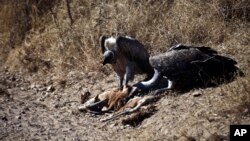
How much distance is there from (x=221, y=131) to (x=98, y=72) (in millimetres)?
4009

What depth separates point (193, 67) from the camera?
6.56 m

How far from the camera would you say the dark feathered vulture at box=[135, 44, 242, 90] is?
653cm

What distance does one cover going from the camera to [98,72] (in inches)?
354

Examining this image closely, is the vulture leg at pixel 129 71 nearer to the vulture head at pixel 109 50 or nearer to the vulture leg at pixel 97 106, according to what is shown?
the vulture head at pixel 109 50

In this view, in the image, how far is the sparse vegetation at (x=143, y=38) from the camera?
5879mm

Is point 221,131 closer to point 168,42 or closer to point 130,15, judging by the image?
point 168,42

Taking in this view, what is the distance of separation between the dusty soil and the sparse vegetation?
2cm

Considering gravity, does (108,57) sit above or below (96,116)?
above

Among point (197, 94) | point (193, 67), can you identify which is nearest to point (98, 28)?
point (193, 67)

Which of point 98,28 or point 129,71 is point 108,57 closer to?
point 129,71

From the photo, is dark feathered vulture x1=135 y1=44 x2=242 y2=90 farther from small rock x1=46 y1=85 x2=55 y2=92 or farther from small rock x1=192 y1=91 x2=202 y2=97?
small rock x1=46 y1=85 x2=55 y2=92

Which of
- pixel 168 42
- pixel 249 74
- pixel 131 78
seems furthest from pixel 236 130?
pixel 168 42

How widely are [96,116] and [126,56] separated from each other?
950 mm

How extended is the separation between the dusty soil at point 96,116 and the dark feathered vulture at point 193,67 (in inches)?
6.6
